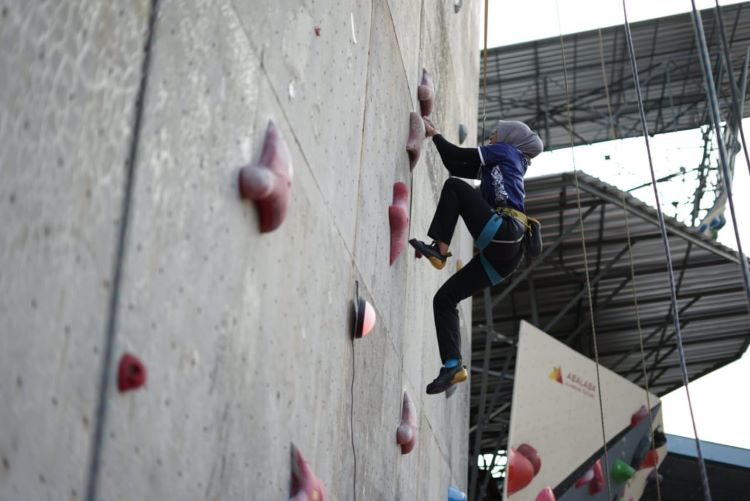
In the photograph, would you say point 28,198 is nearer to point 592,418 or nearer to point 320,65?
point 320,65

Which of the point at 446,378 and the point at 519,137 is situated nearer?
the point at 446,378

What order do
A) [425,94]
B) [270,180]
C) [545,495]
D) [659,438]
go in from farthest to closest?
1. [659,438]
2. [545,495]
3. [425,94]
4. [270,180]

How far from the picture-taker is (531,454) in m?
9.77

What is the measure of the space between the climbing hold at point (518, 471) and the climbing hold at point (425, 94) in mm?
4562

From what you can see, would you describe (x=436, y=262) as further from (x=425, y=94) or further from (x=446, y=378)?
(x=425, y=94)

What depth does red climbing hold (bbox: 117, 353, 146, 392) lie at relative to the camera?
1.92 m

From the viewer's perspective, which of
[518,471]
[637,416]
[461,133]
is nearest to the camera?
[461,133]

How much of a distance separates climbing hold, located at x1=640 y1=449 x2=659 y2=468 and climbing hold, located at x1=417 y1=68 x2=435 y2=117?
25.2ft

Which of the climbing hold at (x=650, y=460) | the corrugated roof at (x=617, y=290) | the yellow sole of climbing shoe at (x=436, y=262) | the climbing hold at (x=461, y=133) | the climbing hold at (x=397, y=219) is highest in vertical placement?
the corrugated roof at (x=617, y=290)

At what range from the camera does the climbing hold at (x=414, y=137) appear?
520cm

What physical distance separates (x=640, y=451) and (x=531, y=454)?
9.14 feet

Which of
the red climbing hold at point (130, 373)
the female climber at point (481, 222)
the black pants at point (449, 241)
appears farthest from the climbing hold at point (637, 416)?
the red climbing hold at point (130, 373)

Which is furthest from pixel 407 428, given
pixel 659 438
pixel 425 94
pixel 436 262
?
pixel 659 438

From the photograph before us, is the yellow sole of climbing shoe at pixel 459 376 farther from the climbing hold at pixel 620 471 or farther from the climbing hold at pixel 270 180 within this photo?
the climbing hold at pixel 620 471
